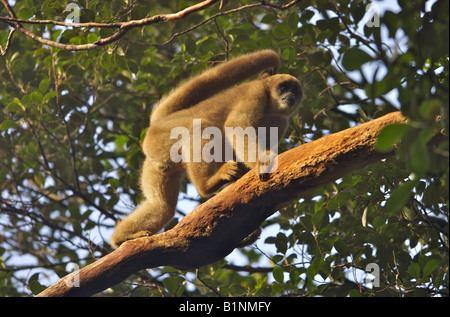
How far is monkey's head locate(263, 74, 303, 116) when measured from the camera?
512cm

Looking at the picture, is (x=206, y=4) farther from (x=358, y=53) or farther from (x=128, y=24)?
(x=358, y=53)

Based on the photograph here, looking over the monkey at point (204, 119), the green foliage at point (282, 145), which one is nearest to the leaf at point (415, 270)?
the green foliage at point (282, 145)

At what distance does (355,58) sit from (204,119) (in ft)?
9.64

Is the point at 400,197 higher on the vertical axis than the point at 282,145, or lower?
lower

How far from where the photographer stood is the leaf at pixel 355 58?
2051 mm

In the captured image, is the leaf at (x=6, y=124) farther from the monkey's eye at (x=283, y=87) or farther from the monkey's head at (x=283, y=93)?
the monkey's eye at (x=283, y=87)

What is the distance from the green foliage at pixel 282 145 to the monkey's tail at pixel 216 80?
414 millimetres

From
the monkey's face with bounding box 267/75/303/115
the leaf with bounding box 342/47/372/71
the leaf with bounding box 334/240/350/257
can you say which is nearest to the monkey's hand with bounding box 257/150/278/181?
the monkey's face with bounding box 267/75/303/115

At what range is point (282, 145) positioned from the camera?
5.52 m

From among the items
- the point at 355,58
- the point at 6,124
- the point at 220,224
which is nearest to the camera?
the point at 355,58

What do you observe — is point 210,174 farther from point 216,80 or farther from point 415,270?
point 415,270

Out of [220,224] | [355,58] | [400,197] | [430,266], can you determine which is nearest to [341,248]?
[430,266]

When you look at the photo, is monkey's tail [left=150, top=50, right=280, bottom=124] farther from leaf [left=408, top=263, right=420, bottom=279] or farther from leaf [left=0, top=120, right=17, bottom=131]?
leaf [left=408, top=263, right=420, bottom=279]
